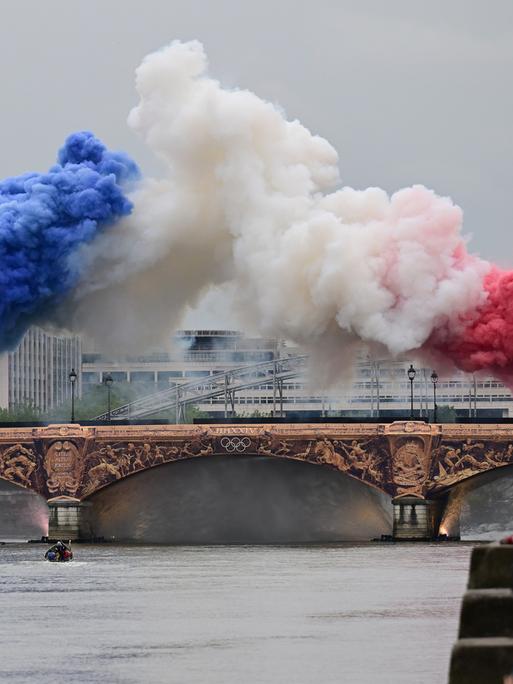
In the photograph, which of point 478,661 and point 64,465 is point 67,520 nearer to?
point 64,465

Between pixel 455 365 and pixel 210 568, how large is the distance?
19677 millimetres

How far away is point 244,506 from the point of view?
171 meters

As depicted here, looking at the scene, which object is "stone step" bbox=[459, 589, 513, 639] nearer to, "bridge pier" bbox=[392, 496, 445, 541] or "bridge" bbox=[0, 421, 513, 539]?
"bridge" bbox=[0, 421, 513, 539]

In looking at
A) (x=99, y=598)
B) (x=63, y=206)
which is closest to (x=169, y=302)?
(x=63, y=206)

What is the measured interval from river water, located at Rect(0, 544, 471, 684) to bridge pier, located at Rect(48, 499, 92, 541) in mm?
29711

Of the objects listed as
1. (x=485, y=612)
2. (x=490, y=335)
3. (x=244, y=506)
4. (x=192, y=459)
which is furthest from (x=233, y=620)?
(x=244, y=506)

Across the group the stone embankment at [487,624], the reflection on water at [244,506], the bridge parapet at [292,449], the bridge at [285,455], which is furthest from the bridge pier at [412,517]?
the stone embankment at [487,624]

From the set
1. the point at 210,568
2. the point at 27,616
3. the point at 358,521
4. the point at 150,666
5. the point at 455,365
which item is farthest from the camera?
the point at 358,521

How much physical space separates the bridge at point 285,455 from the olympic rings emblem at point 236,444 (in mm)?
71

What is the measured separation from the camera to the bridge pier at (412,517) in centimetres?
14988

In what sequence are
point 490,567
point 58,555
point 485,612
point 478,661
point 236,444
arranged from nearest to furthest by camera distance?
point 478,661
point 485,612
point 490,567
point 58,555
point 236,444

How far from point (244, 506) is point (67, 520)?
19.6 metres

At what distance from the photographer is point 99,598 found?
3533 inches

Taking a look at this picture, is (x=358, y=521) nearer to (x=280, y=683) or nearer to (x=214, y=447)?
(x=214, y=447)
